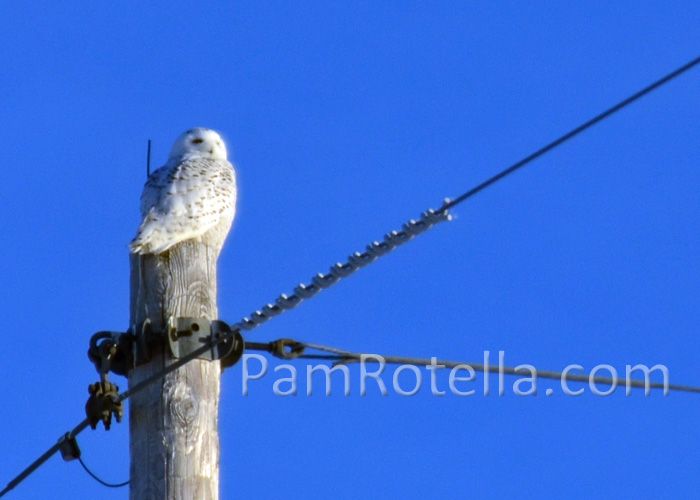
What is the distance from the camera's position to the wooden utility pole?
164 inches

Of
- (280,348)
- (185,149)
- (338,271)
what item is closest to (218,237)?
(280,348)

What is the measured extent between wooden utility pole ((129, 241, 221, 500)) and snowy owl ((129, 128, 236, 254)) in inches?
7.9

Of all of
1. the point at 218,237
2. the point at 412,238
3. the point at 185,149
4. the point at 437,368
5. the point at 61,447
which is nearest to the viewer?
the point at 412,238

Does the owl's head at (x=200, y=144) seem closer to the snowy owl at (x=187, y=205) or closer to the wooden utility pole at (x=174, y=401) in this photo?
the snowy owl at (x=187, y=205)

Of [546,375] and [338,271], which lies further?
[546,375]

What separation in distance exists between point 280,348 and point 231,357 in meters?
0.20

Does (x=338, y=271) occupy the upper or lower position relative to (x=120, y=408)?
upper

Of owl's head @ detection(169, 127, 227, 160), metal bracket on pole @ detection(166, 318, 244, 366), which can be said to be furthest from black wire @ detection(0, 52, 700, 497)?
owl's head @ detection(169, 127, 227, 160)

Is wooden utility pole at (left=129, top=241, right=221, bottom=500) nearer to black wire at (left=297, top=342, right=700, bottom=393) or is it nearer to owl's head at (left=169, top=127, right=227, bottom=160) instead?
black wire at (left=297, top=342, right=700, bottom=393)

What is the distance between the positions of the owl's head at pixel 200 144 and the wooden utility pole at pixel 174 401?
448cm

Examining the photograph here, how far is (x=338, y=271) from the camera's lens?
4.26 m

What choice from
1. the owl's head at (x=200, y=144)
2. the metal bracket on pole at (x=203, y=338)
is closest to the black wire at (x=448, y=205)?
the metal bracket on pole at (x=203, y=338)

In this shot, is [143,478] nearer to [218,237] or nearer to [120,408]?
[120,408]

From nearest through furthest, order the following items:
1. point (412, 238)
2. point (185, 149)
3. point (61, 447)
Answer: point (412, 238) → point (61, 447) → point (185, 149)
